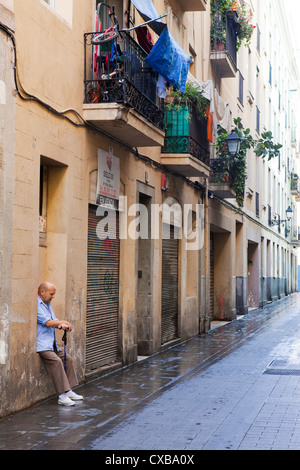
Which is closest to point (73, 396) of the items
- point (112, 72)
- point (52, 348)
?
point (52, 348)

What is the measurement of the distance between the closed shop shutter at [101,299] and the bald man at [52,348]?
1894mm

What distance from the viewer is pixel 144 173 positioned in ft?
43.6

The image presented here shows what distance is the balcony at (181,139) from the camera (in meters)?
14.3

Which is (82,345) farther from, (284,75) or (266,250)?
(284,75)

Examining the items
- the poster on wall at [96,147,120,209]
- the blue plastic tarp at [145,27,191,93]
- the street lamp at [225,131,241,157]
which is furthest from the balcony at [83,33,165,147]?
the street lamp at [225,131,241,157]

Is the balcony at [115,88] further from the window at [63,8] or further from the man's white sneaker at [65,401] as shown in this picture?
the man's white sneaker at [65,401]

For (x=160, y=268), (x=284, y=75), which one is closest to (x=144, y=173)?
(x=160, y=268)

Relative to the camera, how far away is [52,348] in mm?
8703

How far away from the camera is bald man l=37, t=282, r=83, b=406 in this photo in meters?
8.49

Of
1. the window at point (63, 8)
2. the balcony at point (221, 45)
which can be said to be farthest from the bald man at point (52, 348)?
the balcony at point (221, 45)

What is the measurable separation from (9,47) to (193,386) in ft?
17.9

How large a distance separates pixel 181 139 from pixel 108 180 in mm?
3715

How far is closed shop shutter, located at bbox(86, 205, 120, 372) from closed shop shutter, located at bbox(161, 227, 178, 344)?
3.18m
